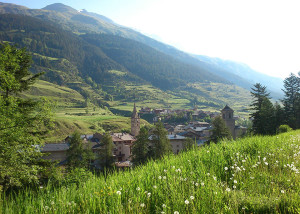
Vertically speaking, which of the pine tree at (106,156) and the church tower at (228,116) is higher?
the church tower at (228,116)

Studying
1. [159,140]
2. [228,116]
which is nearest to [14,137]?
[159,140]

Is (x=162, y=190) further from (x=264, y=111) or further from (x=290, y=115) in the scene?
(x=290, y=115)

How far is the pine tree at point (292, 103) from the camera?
47237mm

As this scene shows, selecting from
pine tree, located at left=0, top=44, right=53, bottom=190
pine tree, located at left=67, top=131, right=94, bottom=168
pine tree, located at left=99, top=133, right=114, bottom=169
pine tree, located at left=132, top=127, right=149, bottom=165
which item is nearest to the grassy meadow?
pine tree, located at left=0, top=44, right=53, bottom=190

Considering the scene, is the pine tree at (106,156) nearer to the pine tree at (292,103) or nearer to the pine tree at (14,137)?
the pine tree at (14,137)

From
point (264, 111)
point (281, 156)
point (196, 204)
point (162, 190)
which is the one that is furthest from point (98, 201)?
point (264, 111)

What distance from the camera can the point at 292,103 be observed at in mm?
52844

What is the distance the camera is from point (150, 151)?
44.2 metres

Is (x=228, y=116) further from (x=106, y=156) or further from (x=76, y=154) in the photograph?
(x=76, y=154)

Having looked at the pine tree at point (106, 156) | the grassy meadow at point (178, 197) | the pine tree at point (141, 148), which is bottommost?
the pine tree at point (106, 156)

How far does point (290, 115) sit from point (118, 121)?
380 feet

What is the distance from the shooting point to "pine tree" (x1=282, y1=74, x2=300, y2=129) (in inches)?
1860

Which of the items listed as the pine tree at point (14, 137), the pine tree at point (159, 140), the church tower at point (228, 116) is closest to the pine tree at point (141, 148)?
the pine tree at point (159, 140)

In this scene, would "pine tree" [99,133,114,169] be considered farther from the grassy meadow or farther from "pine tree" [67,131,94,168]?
the grassy meadow
